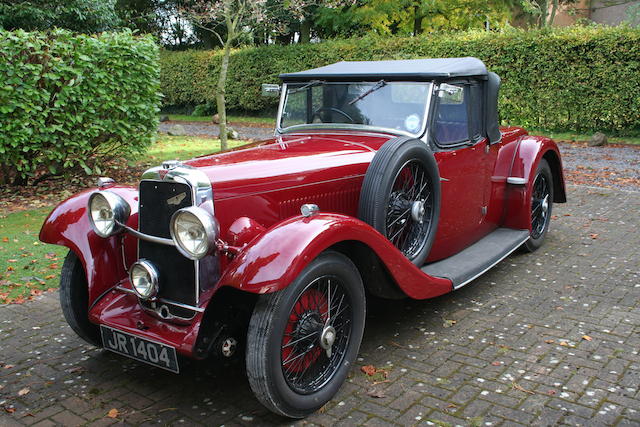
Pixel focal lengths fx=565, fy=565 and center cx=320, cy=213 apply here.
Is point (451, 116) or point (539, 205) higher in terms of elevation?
point (451, 116)

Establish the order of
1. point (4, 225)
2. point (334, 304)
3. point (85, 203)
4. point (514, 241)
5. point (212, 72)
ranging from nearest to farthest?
point (334, 304)
point (85, 203)
point (514, 241)
point (4, 225)
point (212, 72)

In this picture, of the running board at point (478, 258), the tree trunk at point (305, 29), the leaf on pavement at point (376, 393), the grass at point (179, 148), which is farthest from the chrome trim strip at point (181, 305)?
the tree trunk at point (305, 29)

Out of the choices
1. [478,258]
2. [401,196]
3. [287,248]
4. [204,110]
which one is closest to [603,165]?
[478,258]

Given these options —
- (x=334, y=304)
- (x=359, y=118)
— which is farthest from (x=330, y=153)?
(x=334, y=304)

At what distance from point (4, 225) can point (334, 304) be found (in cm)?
551

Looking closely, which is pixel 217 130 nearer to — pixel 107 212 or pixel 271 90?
pixel 271 90

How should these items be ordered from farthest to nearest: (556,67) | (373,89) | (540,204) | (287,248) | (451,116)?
(556,67) < (540,204) < (451,116) < (373,89) < (287,248)

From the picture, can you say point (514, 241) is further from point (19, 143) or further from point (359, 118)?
point (19, 143)

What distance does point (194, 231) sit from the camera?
3016mm

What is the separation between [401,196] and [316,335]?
1.33 metres

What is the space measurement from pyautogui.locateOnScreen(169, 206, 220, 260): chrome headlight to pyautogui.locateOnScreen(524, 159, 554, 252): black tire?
12.8ft

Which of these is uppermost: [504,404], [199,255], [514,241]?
[199,255]

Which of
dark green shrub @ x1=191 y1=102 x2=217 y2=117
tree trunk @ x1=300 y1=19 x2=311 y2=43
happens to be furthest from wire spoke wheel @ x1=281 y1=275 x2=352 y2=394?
tree trunk @ x1=300 y1=19 x2=311 y2=43

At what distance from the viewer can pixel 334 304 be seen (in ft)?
10.9
